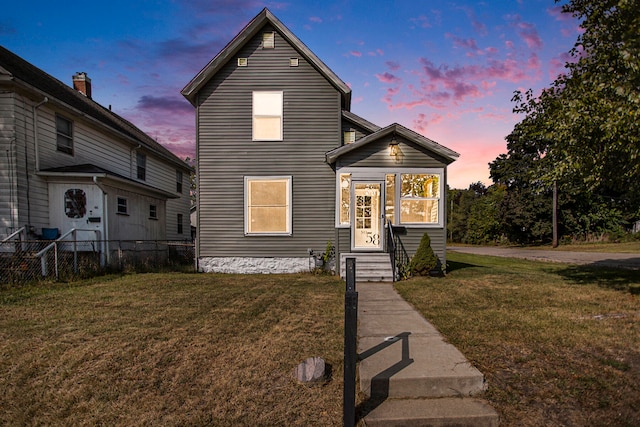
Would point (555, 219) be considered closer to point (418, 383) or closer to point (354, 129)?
point (354, 129)

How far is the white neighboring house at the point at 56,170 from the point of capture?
10.6 meters

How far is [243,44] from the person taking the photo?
37.5ft

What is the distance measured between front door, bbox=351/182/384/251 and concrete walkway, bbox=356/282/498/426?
6.03m

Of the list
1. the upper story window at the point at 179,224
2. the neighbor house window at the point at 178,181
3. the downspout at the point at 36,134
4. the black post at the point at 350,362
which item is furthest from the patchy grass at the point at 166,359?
the neighbor house window at the point at 178,181

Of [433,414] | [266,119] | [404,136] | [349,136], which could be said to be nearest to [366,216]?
[404,136]

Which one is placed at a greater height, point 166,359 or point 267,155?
point 267,155

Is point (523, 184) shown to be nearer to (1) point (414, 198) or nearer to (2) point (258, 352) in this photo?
(1) point (414, 198)

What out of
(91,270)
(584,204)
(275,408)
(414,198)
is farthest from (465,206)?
(275,408)

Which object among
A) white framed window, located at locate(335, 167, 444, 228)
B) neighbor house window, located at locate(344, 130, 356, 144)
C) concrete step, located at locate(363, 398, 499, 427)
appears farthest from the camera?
neighbor house window, located at locate(344, 130, 356, 144)

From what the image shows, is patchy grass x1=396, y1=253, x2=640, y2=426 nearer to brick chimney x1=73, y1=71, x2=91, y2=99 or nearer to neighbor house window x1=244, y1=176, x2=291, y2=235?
neighbor house window x1=244, y1=176, x2=291, y2=235

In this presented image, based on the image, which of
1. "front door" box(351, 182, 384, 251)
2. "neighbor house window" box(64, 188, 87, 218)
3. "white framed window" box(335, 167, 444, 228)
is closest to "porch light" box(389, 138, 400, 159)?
"white framed window" box(335, 167, 444, 228)

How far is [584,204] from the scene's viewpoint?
28.5 metres

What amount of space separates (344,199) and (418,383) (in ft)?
25.2

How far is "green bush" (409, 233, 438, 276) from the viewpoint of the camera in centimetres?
995
